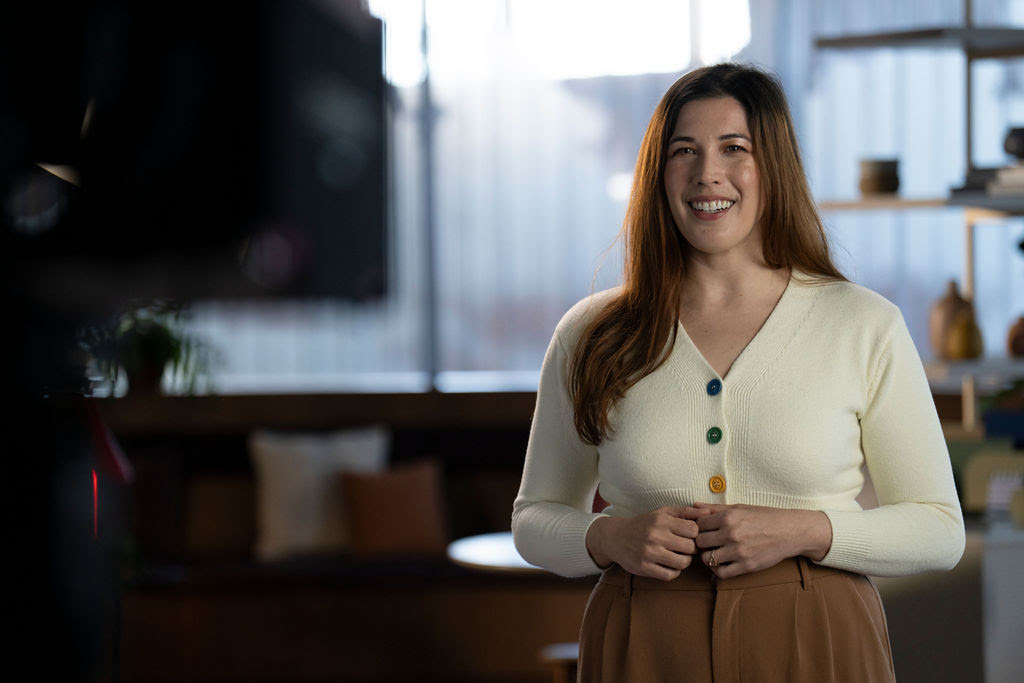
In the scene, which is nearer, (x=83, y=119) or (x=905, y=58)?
(x=83, y=119)

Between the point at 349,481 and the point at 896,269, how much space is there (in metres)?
2.50

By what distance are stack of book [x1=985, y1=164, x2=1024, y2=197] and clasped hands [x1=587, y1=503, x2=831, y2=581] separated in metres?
1.84

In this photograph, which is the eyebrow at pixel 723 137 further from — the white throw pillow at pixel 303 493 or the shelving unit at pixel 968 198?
the white throw pillow at pixel 303 493

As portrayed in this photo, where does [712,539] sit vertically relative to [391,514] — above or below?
above

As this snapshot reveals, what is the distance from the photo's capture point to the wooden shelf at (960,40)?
2959mm

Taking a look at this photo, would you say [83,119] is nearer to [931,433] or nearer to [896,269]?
[931,433]

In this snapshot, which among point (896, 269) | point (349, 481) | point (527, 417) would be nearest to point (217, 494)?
point (349, 481)

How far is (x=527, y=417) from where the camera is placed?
15.6ft

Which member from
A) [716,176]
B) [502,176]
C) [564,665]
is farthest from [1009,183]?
[502,176]

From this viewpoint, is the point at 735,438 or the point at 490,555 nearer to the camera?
the point at 735,438

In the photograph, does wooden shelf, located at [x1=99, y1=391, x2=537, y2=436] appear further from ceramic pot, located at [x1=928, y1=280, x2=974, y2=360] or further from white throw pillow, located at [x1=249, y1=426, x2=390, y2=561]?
ceramic pot, located at [x1=928, y1=280, x2=974, y2=360]

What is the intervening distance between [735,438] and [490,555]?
2033mm

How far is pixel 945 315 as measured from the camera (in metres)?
3.09

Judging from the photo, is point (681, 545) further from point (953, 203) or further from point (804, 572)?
point (953, 203)
